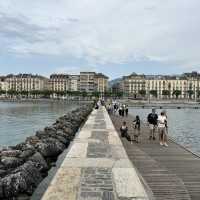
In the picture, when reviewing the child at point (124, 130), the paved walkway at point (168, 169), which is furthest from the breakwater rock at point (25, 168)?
the child at point (124, 130)

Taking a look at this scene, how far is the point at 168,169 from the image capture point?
13562mm

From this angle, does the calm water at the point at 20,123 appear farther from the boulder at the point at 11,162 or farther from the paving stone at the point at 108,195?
the paving stone at the point at 108,195

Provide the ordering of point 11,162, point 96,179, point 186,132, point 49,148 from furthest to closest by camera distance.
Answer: point 186,132
point 49,148
point 11,162
point 96,179

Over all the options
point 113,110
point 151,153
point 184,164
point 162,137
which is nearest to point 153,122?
point 162,137

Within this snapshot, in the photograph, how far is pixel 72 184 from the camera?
9.61 meters

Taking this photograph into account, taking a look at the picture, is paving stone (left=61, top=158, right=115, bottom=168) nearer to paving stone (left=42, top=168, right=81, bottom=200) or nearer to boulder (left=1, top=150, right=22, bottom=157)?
paving stone (left=42, top=168, right=81, bottom=200)

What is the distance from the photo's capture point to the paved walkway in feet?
33.0

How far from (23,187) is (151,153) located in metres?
8.37

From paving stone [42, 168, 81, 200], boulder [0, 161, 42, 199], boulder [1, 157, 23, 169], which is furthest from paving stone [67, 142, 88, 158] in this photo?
boulder [0, 161, 42, 199]

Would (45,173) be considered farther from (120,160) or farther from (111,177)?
(111,177)

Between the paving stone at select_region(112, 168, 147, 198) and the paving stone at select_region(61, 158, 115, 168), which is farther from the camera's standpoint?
the paving stone at select_region(61, 158, 115, 168)

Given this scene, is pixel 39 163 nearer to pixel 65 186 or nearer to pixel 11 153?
pixel 11 153

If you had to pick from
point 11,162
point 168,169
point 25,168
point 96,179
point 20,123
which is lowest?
point 20,123

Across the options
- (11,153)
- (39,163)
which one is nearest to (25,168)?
(39,163)
